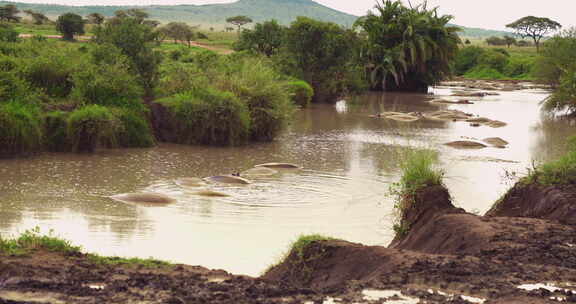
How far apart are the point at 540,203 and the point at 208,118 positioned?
465 inches

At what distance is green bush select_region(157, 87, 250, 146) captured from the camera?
64.5ft

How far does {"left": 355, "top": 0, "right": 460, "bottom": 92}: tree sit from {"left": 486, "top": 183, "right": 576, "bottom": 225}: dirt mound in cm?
4015

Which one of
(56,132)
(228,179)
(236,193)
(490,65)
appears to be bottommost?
(236,193)

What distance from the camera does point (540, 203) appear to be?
9.31m

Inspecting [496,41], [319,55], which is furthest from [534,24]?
[319,55]

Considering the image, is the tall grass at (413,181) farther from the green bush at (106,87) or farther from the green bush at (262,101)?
the green bush at (106,87)

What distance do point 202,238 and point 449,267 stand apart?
4668 mm

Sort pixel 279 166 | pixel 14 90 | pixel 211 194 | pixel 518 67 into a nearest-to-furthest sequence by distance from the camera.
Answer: pixel 211 194, pixel 279 166, pixel 14 90, pixel 518 67

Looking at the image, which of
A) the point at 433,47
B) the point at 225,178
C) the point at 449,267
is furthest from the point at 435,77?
the point at 449,267

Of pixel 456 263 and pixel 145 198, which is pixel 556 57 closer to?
pixel 145 198

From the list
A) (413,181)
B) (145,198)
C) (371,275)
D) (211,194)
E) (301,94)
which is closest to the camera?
(371,275)

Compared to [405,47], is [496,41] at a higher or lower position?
higher

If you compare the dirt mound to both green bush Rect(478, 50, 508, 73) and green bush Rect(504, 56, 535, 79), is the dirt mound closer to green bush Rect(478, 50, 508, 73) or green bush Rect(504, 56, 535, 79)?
green bush Rect(504, 56, 535, 79)

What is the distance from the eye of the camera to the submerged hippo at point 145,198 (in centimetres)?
1256
